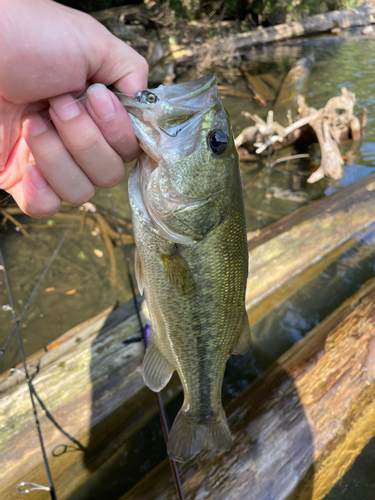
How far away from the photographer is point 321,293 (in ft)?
12.7

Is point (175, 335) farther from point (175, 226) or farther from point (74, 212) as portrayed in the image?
point (74, 212)

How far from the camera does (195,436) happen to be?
178 centimetres

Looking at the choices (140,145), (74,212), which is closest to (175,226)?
(140,145)

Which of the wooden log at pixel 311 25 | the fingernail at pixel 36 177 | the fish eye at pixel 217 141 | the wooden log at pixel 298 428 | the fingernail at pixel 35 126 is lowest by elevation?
the wooden log at pixel 298 428

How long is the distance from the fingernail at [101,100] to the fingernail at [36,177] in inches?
17.3

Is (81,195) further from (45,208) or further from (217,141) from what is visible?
(217,141)

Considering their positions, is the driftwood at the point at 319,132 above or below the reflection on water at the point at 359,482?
above

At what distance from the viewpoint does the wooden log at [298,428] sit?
1.98 meters

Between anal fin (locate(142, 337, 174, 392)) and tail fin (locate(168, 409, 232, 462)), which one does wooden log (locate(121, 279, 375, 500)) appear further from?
anal fin (locate(142, 337, 174, 392))

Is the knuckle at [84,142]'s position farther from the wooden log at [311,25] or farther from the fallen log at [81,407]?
the wooden log at [311,25]

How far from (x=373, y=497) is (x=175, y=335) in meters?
2.12

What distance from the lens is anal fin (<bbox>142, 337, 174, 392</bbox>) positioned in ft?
5.47

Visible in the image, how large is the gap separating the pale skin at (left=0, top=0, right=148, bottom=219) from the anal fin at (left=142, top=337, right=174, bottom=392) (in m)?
0.88

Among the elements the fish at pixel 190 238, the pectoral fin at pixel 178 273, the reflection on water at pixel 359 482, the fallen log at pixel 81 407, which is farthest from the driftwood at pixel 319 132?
the pectoral fin at pixel 178 273
